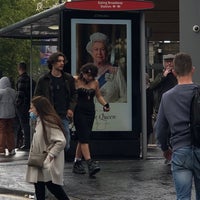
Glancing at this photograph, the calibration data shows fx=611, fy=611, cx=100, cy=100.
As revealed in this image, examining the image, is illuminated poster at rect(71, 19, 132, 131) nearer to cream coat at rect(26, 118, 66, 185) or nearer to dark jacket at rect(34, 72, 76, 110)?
dark jacket at rect(34, 72, 76, 110)

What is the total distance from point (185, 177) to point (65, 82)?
3833mm

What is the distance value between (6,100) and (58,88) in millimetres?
4038

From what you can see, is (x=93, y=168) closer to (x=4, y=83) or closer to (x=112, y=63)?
(x=112, y=63)

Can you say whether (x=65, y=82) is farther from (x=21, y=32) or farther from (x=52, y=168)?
(x=21, y=32)

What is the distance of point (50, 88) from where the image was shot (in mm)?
8594

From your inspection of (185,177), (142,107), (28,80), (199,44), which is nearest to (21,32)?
(28,80)

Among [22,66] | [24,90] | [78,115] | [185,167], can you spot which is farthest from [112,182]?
[22,66]

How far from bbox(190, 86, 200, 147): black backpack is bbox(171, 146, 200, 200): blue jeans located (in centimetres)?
9

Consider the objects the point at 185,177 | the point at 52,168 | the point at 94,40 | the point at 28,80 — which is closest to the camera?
the point at 185,177

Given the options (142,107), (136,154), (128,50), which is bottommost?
(136,154)

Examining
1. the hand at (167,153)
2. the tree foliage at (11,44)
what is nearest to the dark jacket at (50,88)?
the hand at (167,153)

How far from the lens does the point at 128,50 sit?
1075cm

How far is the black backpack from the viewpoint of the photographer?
510cm

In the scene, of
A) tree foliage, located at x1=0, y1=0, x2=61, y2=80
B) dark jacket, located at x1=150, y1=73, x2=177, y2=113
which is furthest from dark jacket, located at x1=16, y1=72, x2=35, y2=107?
tree foliage, located at x1=0, y1=0, x2=61, y2=80
